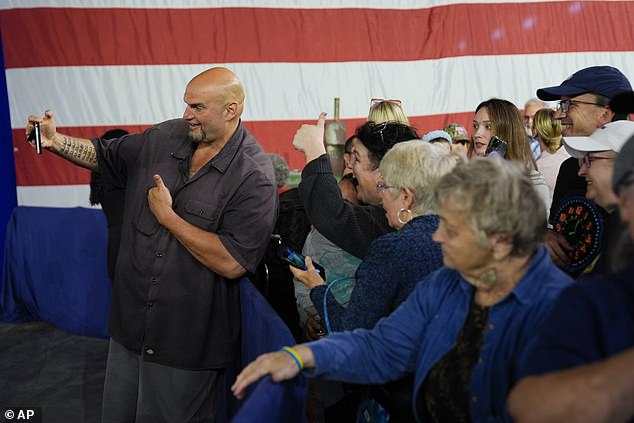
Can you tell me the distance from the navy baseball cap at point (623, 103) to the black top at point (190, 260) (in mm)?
1272

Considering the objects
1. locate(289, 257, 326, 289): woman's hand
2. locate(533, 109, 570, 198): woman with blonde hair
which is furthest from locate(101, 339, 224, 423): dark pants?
locate(533, 109, 570, 198): woman with blonde hair

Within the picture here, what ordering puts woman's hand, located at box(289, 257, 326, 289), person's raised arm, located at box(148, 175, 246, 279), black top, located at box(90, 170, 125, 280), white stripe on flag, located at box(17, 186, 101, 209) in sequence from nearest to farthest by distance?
1. woman's hand, located at box(289, 257, 326, 289)
2. person's raised arm, located at box(148, 175, 246, 279)
3. black top, located at box(90, 170, 125, 280)
4. white stripe on flag, located at box(17, 186, 101, 209)

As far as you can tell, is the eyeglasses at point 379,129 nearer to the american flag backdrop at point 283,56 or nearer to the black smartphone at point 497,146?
the black smartphone at point 497,146

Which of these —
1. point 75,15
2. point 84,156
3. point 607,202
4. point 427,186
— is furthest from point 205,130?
point 75,15

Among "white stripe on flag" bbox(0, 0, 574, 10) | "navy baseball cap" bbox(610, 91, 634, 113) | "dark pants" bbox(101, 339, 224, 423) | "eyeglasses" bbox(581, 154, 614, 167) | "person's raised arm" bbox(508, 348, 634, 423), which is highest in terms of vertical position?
"white stripe on flag" bbox(0, 0, 574, 10)

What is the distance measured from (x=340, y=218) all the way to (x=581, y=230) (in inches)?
33.7

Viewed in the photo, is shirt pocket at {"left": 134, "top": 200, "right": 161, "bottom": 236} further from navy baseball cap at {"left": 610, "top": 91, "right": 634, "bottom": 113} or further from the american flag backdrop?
the american flag backdrop

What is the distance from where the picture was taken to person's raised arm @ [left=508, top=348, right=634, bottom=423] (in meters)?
1.07

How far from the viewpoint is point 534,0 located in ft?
20.3

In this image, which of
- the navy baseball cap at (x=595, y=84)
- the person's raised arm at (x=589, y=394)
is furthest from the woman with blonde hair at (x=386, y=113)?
the person's raised arm at (x=589, y=394)

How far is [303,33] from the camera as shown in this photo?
19.5 ft

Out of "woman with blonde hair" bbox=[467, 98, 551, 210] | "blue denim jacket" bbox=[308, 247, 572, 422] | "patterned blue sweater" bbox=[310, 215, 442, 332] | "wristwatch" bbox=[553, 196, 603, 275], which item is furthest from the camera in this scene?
"woman with blonde hair" bbox=[467, 98, 551, 210]

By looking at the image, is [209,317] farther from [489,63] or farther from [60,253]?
[489,63]

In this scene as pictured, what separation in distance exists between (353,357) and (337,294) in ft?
2.40
